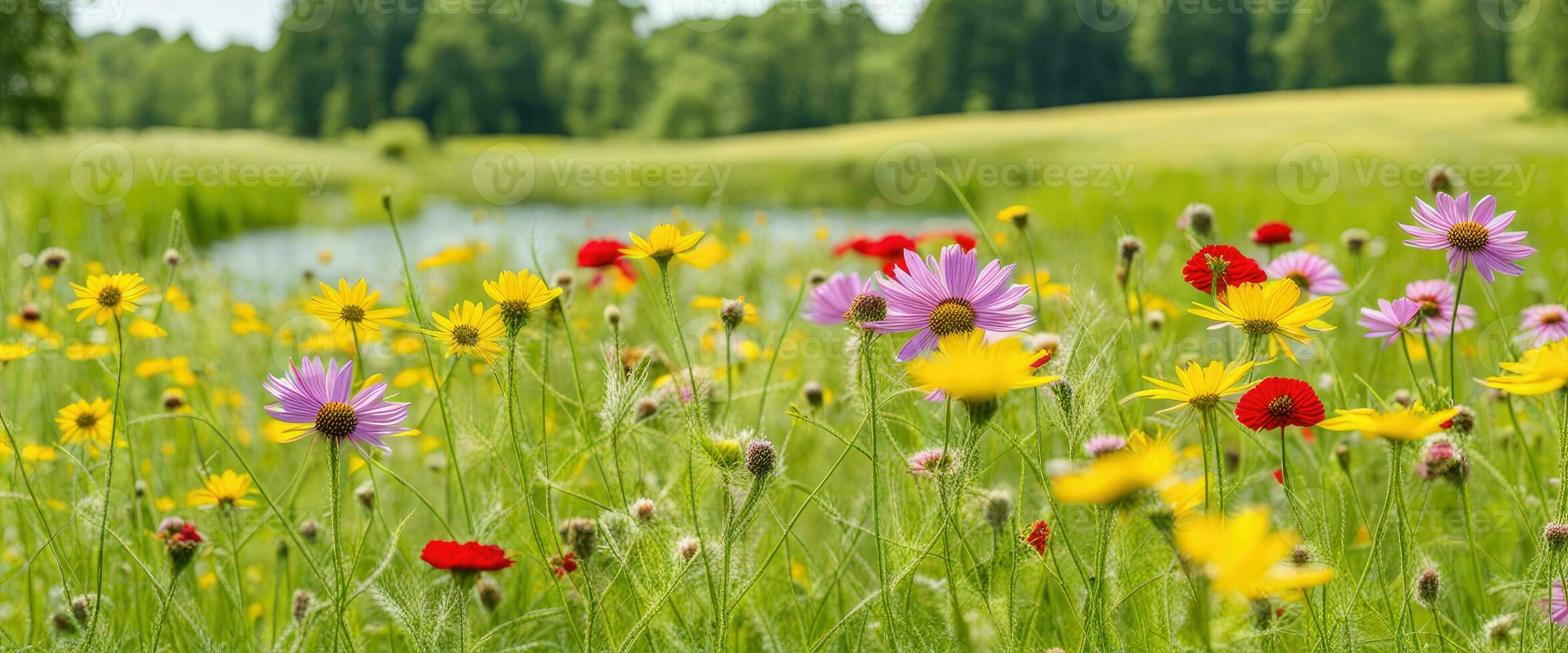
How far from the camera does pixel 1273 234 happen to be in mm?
1085

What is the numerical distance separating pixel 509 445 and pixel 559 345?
0.32 metres

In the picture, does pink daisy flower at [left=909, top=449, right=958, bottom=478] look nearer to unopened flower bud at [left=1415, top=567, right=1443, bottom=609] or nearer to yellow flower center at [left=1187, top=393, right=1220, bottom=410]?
yellow flower center at [left=1187, top=393, right=1220, bottom=410]

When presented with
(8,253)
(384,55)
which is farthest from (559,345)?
(384,55)

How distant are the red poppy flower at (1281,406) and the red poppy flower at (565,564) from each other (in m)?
0.52

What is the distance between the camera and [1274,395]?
1.96ft

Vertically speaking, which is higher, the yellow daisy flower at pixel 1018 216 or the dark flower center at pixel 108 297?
the yellow daisy flower at pixel 1018 216

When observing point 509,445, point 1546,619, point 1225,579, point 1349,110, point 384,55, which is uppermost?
point 384,55

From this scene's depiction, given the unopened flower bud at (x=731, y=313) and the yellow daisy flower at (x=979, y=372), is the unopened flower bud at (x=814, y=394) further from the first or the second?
the yellow daisy flower at (x=979, y=372)

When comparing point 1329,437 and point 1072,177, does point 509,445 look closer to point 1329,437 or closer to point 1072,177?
point 1329,437

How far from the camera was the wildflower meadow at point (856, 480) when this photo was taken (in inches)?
24.1

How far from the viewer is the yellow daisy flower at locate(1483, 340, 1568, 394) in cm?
51

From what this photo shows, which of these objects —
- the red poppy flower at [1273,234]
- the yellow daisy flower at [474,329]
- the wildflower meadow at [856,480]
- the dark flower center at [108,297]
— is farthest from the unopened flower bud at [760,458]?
the red poppy flower at [1273,234]

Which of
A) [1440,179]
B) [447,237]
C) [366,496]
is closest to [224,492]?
[366,496]

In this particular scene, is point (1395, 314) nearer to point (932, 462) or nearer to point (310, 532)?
point (932, 462)
